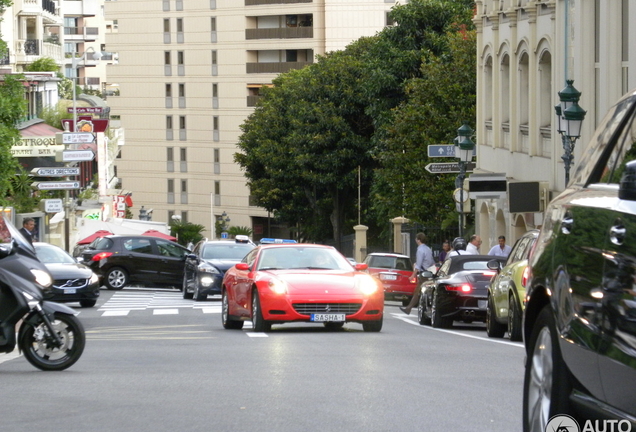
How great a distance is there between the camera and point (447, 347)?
1465 centimetres

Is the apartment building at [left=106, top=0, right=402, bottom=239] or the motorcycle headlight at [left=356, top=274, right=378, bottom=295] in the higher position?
the apartment building at [left=106, top=0, right=402, bottom=239]

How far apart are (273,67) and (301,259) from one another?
81.1 meters

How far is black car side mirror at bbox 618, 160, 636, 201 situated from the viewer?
462cm

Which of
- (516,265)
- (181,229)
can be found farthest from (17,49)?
(516,265)

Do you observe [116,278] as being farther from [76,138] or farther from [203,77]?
[203,77]

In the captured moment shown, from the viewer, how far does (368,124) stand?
64.3 m

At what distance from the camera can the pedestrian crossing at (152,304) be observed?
27.2m

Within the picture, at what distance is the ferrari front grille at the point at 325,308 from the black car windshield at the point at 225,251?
13.5 meters

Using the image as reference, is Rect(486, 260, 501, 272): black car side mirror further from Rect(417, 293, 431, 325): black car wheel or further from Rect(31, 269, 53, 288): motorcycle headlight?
Rect(31, 269, 53, 288): motorcycle headlight

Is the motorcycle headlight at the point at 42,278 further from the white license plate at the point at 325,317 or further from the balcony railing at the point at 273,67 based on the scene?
the balcony railing at the point at 273,67

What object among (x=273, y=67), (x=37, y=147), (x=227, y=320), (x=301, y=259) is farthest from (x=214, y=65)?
(x=301, y=259)

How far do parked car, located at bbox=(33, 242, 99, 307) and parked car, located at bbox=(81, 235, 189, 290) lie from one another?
879cm

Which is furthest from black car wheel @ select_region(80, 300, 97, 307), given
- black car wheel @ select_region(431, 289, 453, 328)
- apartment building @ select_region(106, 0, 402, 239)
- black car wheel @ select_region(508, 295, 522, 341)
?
apartment building @ select_region(106, 0, 402, 239)

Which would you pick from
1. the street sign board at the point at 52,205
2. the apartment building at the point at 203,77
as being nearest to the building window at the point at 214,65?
the apartment building at the point at 203,77
